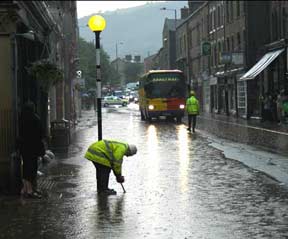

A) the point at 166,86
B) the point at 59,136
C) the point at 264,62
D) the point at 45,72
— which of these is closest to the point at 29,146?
the point at 45,72

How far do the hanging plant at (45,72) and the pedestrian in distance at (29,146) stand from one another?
349 centimetres

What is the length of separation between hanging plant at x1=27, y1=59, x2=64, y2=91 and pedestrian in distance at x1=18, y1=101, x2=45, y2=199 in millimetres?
3495

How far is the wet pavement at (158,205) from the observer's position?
853 centimetres

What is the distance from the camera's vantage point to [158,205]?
410 inches

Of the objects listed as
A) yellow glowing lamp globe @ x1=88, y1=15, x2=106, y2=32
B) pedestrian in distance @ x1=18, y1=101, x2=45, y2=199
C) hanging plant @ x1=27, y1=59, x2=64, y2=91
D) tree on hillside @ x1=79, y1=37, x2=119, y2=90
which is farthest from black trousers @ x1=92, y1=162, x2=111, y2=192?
tree on hillside @ x1=79, y1=37, x2=119, y2=90

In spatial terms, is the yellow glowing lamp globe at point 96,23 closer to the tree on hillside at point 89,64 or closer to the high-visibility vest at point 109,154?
the high-visibility vest at point 109,154

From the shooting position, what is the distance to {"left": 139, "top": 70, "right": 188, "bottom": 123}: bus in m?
41.8

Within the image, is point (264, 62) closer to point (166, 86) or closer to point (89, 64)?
point (166, 86)

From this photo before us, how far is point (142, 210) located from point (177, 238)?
199 cm

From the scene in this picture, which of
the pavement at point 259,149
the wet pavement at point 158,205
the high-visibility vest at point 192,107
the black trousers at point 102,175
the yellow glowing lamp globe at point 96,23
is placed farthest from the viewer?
the high-visibility vest at point 192,107

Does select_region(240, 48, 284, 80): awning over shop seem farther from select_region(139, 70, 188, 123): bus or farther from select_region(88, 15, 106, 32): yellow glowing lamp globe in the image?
select_region(88, 15, 106, 32): yellow glowing lamp globe

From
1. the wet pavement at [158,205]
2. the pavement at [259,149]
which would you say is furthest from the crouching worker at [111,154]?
the pavement at [259,149]

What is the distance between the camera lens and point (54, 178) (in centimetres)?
1400

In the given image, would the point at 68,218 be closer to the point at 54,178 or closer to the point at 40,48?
the point at 54,178
